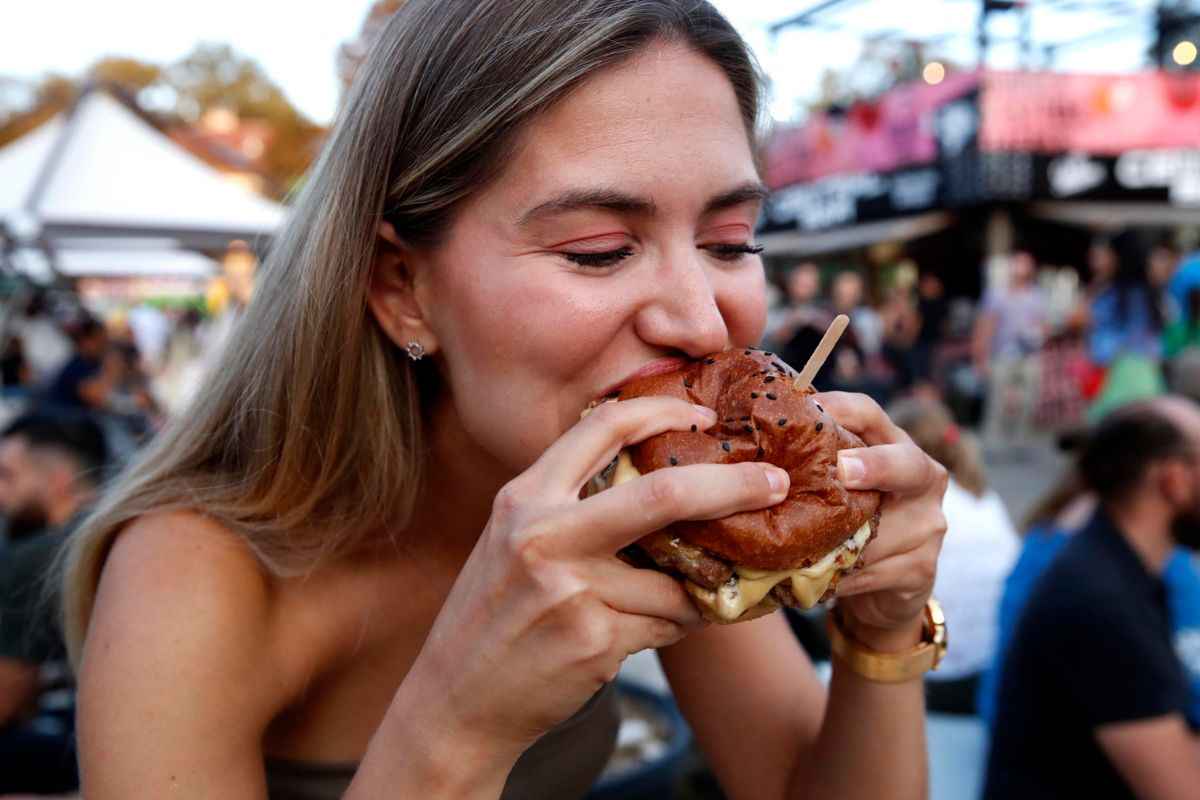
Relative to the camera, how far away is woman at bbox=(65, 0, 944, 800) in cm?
132

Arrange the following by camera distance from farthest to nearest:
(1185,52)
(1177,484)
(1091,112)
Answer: (1091,112) → (1185,52) → (1177,484)

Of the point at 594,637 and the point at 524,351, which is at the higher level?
the point at 524,351

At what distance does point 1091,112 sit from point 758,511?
16253 mm

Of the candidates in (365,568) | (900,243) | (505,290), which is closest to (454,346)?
(505,290)

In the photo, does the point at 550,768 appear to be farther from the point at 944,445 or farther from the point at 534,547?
the point at 944,445

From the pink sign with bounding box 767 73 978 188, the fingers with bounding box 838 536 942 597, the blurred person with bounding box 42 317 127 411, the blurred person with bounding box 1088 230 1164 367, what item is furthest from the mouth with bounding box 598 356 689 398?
the pink sign with bounding box 767 73 978 188

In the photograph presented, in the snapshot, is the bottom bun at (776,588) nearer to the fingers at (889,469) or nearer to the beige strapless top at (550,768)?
the fingers at (889,469)

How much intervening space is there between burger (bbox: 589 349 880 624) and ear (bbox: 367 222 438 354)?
1.43 ft

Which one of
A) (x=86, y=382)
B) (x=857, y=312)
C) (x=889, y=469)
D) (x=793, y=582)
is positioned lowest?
(x=857, y=312)

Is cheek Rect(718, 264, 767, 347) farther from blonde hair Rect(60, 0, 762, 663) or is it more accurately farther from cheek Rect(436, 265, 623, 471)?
blonde hair Rect(60, 0, 762, 663)

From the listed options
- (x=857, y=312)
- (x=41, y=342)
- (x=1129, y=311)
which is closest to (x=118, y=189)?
(x=41, y=342)

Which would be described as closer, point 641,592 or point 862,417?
point 641,592

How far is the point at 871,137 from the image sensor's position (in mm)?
18062

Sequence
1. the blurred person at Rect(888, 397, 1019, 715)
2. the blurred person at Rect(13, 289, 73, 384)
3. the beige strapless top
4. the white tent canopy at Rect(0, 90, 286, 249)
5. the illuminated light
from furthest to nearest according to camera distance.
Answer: the blurred person at Rect(13, 289, 73, 384), the illuminated light, the white tent canopy at Rect(0, 90, 286, 249), the blurred person at Rect(888, 397, 1019, 715), the beige strapless top
